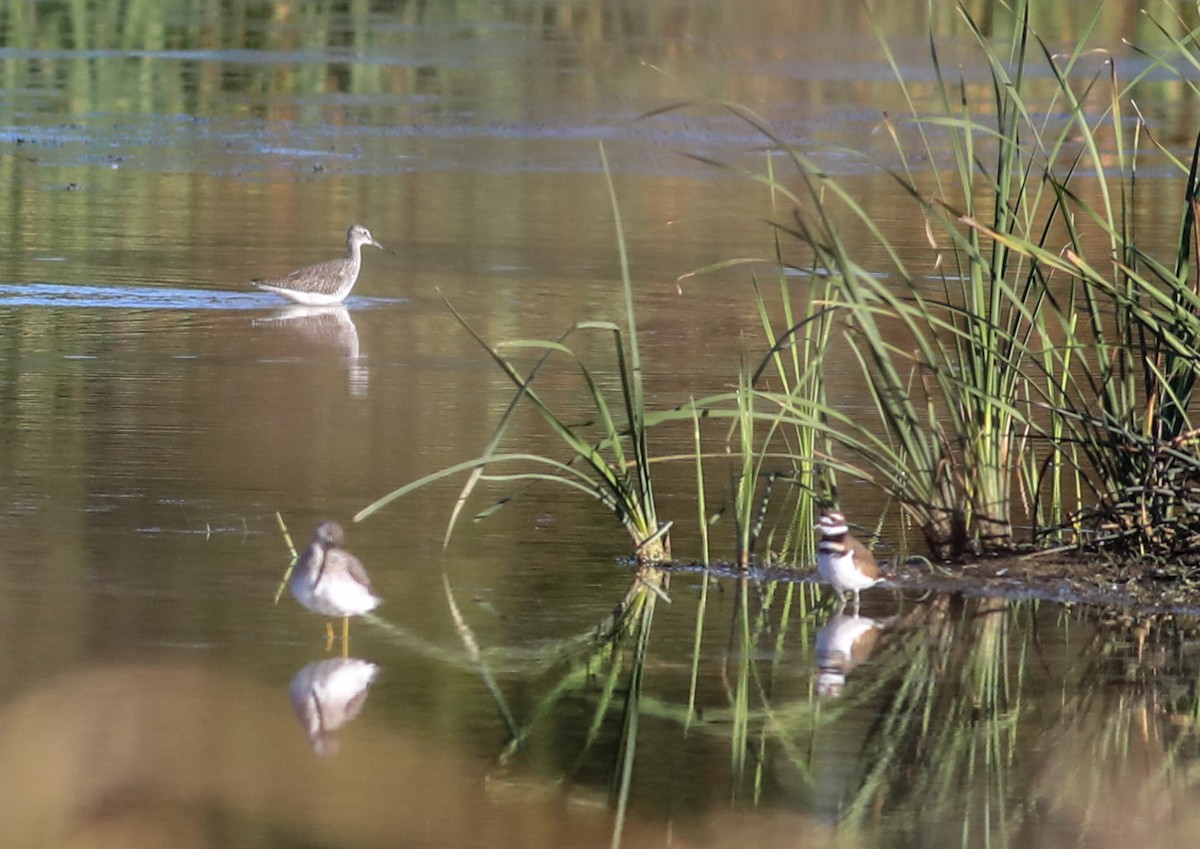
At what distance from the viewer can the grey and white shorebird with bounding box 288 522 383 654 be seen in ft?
21.0

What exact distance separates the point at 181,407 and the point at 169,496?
1.99 m

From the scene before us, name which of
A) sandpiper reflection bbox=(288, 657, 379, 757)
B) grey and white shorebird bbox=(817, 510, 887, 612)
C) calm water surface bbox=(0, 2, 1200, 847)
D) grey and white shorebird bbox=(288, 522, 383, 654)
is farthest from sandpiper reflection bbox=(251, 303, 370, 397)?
sandpiper reflection bbox=(288, 657, 379, 757)

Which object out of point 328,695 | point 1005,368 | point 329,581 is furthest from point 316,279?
point 328,695

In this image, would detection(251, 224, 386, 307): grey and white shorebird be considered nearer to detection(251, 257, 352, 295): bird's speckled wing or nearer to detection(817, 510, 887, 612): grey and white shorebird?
detection(251, 257, 352, 295): bird's speckled wing

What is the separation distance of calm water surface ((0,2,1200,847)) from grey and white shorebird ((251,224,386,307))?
0.11 m

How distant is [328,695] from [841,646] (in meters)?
1.59

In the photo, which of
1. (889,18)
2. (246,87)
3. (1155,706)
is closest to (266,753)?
(1155,706)

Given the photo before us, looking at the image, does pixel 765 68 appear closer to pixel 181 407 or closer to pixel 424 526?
pixel 181 407

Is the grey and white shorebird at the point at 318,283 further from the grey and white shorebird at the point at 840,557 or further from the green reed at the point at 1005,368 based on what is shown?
the grey and white shorebird at the point at 840,557

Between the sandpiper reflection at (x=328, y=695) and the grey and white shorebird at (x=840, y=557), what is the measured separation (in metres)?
1.47

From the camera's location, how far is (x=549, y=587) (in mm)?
7301

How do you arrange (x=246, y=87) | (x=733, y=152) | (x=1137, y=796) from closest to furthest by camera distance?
(x=1137, y=796)
(x=733, y=152)
(x=246, y=87)

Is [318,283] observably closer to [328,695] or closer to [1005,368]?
[1005,368]

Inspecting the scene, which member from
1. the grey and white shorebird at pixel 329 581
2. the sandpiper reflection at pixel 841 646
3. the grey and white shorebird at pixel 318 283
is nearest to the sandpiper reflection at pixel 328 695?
the grey and white shorebird at pixel 329 581
